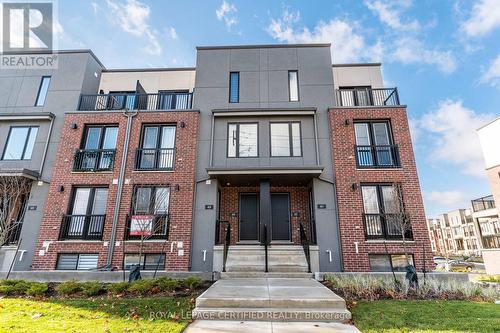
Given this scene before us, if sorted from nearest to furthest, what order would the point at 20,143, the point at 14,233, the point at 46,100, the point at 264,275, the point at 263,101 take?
the point at 264,275 < the point at 14,233 < the point at 20,143 < the point at 263,101 < the point at 46,100

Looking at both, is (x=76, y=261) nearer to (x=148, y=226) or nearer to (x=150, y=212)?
(x=148, y=226)

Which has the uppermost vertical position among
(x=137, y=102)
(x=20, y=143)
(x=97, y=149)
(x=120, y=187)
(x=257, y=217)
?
(x=137, y=102)

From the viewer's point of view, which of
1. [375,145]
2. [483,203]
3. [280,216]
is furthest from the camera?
[483,203]

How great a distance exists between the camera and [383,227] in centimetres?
942

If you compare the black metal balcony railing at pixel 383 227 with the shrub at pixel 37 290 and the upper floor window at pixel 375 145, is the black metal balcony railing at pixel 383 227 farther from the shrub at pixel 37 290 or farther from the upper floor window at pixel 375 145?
the shrub at pixel 37 290

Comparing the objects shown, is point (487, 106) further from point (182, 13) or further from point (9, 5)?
point (9, 5)

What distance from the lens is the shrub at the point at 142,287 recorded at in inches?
242

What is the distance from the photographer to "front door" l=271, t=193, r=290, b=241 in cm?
1038

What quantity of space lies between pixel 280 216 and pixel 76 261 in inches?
323

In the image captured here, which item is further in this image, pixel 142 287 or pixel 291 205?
pixel 291 205

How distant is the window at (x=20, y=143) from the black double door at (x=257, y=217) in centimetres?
974

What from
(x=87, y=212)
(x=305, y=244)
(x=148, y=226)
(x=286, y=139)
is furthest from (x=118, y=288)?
(x=286, y=139)

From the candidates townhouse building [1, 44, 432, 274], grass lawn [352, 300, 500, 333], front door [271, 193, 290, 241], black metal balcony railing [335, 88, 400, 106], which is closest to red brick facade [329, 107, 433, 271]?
townhouse building [1, 44, 432, 274]

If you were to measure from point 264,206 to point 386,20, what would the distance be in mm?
10424
